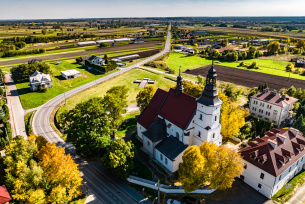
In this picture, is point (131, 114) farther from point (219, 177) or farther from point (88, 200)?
point (219, 177)

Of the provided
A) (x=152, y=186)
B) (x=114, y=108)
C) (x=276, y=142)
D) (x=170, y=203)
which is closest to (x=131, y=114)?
(x=114, y=108)

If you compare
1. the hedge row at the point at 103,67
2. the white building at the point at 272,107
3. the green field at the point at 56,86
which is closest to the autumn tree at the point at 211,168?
the white building at the point at 272,107

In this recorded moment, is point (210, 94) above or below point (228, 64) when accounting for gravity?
above

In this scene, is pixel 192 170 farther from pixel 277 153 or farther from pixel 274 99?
pixel 274 99

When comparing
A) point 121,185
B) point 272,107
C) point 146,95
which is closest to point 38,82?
point 146,95

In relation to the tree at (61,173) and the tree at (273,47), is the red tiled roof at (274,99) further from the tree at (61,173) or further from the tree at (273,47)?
the tree at (273,47)

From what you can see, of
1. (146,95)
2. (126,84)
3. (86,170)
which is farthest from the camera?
(126,84)
